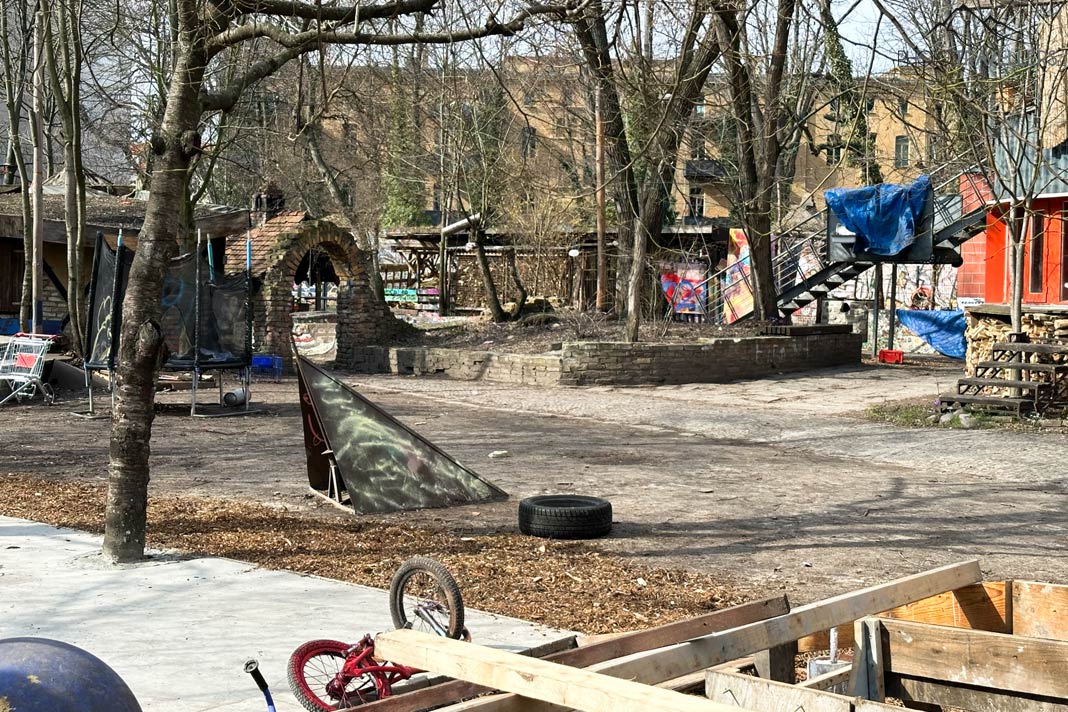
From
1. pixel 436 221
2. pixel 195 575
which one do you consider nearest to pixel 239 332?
pixel 195 575

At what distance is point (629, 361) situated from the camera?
2144 centimetres

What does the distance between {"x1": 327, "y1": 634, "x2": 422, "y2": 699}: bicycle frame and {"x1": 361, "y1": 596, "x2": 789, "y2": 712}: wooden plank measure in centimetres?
88

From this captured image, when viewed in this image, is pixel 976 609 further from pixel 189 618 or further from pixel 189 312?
pixel 189 312

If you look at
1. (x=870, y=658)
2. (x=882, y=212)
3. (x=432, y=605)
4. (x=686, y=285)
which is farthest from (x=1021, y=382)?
(x=686, y=285)

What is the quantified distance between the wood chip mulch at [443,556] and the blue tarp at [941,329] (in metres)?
21.9

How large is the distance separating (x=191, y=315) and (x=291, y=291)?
9.11 metres

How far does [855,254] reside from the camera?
2658 cm

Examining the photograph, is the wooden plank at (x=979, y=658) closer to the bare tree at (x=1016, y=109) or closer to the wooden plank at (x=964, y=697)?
the wooden plank at (x=964, y=697)

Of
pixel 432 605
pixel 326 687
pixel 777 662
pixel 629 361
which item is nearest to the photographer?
pixel 777 662

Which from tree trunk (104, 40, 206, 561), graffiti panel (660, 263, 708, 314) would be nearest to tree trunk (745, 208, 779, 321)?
graffiti panel (660, 263, 708, 314)

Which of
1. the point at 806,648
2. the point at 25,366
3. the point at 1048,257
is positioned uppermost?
the point at 1048,257

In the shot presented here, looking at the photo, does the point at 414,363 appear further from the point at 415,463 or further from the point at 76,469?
the point at 415,463

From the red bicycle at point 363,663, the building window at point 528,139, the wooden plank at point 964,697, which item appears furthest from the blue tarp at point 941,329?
the wooden plank at point 964,697

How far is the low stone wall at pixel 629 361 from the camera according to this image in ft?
70.1
